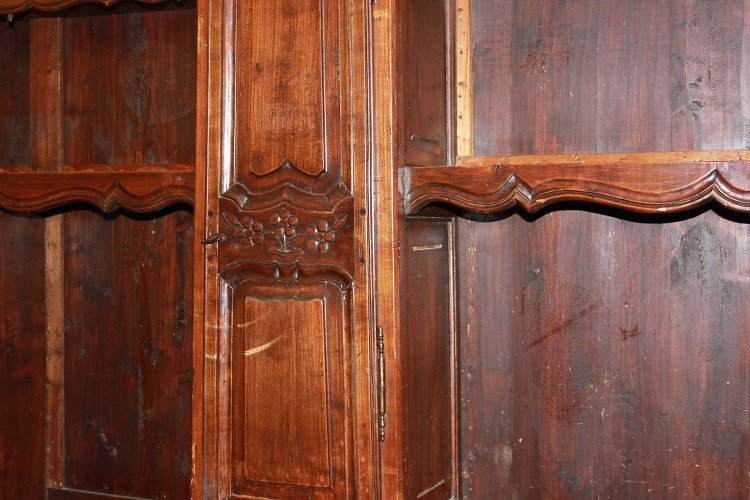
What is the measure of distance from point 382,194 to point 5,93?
5.07ft

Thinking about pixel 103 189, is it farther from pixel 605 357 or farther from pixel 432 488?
pixel 605 357

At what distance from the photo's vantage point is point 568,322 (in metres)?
2.60

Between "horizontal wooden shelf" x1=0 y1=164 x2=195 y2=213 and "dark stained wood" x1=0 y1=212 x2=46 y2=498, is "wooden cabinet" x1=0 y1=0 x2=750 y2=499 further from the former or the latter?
"dark stained wood" x1=0 y1=212 x2=46 y2=498

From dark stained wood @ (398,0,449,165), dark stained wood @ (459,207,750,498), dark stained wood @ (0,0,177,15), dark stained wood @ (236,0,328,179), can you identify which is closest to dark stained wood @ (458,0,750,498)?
dark stained wood @ (459,207,750,498)

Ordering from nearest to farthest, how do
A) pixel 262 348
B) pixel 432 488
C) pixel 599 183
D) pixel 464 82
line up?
pixel 599 183, pixel 262 348, pixel 432 488, pixel 464 82

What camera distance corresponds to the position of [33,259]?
3.13 meters

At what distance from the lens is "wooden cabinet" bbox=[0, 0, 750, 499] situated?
91.4 inches

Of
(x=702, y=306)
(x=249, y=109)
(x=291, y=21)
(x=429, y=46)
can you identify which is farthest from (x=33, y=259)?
(x=702, y=306)

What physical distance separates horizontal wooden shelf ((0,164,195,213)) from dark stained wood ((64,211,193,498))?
367mm

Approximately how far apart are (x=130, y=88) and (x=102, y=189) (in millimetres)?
549

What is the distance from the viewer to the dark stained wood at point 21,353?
309 cm

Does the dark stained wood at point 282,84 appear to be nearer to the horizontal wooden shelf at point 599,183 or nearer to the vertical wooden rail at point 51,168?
the horizontal wooden shelf at point 599,183


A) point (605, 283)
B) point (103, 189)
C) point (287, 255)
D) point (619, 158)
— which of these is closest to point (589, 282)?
point (605, 283)

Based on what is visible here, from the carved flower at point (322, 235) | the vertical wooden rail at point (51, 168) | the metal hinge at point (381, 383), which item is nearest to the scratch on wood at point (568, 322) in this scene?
the metal hinge at point (381, 383)
